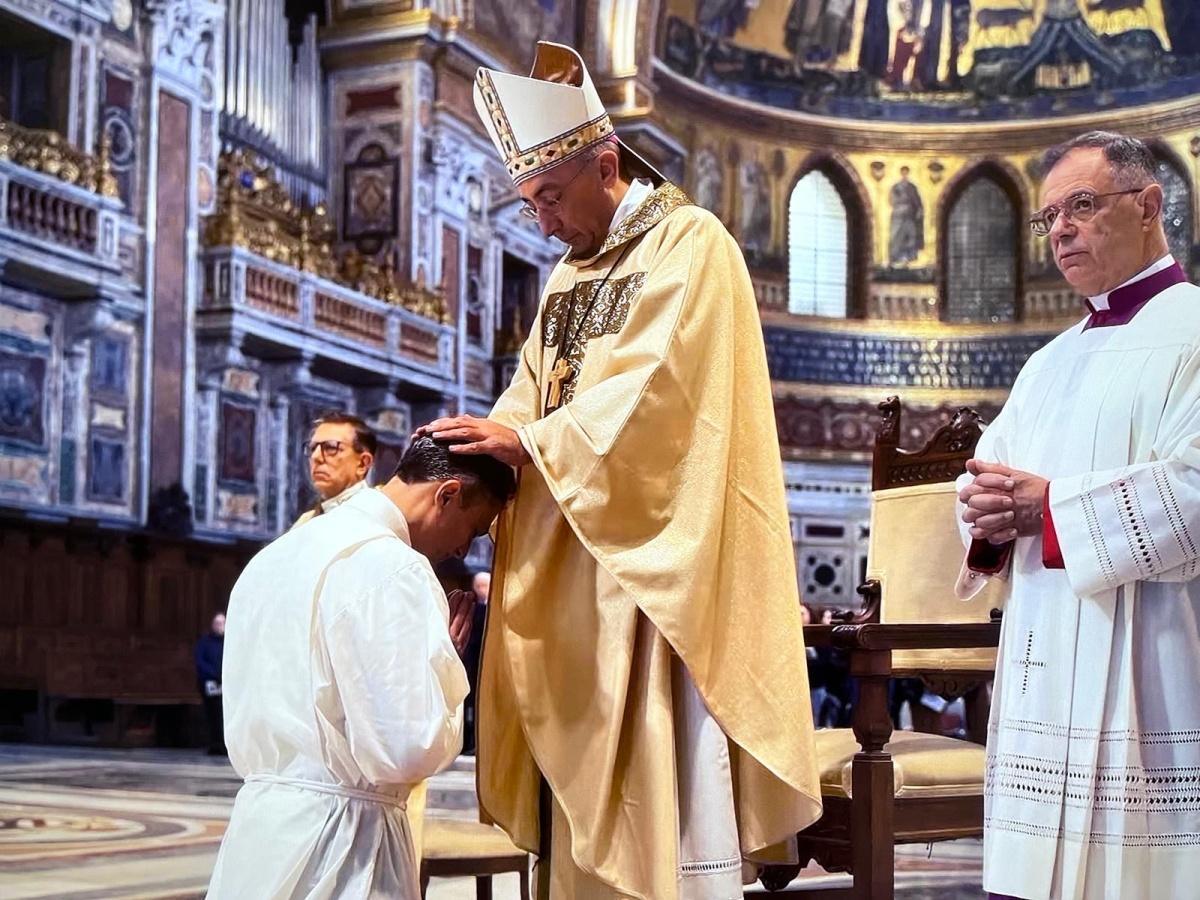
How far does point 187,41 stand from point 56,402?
321cm

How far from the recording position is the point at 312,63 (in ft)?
50.2

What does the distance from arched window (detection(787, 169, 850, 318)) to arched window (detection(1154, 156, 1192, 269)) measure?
168 inches

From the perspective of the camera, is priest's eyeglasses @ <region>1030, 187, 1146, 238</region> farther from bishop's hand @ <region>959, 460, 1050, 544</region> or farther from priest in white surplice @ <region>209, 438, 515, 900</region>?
priest in white surplice @ <region>209, 438, 515, 900</region>

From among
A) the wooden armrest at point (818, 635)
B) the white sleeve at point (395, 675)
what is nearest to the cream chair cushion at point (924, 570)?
the wooden armrest at point (818, 635)

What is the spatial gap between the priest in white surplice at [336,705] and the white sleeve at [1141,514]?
1.09 metres

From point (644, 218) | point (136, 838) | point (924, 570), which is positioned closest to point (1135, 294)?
point (644, 218)

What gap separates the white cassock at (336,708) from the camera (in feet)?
7.60

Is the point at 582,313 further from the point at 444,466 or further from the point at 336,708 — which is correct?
the point at 336,708

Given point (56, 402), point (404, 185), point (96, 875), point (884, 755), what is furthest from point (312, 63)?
point (884, 755)

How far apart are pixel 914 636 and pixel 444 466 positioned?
133cm

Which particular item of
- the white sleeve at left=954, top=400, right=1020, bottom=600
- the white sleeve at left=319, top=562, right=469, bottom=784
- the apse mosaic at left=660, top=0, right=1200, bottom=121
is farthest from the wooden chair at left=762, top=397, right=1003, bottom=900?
the apse mosaic at left=660, top=0, right=1200, bottom=121

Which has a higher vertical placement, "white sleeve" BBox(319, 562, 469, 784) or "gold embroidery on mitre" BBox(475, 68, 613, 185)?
"gold embroidery on mitre" BBox(475, 68, 613, 185)

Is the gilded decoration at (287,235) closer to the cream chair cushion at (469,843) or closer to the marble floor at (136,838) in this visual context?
the marble floor at (136,838)

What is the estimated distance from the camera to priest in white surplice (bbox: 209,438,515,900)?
7.60ft
